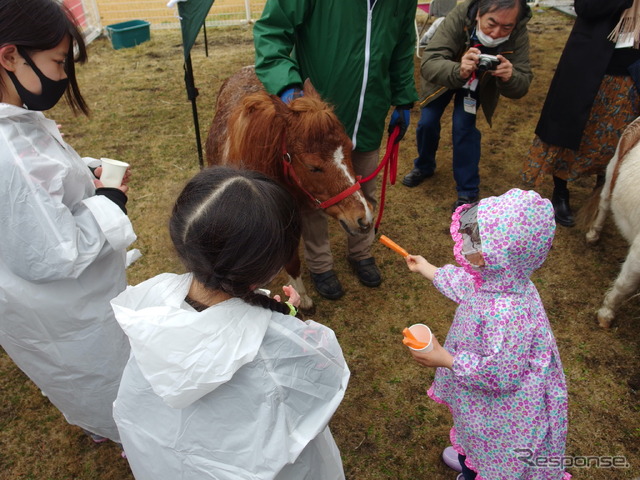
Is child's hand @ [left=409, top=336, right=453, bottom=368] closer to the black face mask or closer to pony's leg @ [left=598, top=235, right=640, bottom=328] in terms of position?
the black face mask

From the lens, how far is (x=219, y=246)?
3.99 feet

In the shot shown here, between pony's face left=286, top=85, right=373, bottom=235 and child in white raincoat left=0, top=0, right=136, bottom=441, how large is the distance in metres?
0.92

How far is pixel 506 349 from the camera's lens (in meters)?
1.54

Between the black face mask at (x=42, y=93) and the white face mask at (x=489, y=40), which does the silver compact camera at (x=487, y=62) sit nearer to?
the white face mask at (x=489, y=40)

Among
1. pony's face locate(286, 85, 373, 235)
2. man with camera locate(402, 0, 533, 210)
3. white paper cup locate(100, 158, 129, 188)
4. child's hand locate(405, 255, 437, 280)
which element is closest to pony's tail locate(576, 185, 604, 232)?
man with camera locate(402, 0, 533, 210)

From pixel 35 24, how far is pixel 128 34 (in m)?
7.86

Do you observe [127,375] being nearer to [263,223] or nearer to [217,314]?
[217,314]

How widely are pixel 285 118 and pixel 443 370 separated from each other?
4.82ft

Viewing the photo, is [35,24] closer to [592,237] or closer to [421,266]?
[421,266]

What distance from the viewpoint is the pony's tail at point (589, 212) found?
12.6ft

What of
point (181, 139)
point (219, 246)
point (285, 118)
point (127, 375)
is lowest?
point (181, 139)

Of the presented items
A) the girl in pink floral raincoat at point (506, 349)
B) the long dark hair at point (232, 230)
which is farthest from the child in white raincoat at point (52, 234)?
the girl in pink floral raincoat at point (506, 349)

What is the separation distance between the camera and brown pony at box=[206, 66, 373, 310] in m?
2.41

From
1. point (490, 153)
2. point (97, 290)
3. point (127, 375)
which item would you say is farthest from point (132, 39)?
point (127, 375)
